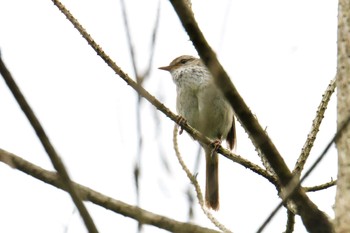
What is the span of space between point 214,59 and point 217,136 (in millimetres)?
5543

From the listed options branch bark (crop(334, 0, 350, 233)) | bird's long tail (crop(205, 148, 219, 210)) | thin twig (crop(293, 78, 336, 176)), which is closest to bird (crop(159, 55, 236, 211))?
bird's long tail (crop(205, 148, 219, 210))

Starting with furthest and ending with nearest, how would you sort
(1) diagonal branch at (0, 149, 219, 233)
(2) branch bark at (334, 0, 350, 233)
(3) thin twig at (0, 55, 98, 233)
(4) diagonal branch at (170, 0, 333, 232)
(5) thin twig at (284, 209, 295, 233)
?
A: (5) thin twig at (284, 209, 295, 233) → (1) diagonal branch at (0, 149, 219, 233) → (4) diagonal branch at (170, 0, 333, 232) → (2) branch bark at (334, 0, 350, 233) → (3) thin twig at (0, 55, 98, 233)

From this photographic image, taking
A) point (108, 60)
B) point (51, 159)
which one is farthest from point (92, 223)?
point (108, 60)

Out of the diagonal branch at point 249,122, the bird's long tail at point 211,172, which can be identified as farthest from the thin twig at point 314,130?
the bird's long tail at point 211,172

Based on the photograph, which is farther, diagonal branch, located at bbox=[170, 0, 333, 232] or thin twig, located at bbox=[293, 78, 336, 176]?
thin twig, located at bbox=[293, 78, 336, 176]

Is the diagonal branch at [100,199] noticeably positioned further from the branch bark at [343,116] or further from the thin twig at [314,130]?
the thin twig at [314,130]

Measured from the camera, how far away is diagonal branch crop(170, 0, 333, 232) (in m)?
2.22

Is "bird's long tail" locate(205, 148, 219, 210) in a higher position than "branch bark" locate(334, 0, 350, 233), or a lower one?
higher

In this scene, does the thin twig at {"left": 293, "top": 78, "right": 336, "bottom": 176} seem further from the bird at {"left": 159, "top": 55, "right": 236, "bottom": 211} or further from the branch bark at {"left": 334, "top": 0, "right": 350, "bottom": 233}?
the bird at {"left": 159, "top": 55, "right": 236, "bottom": 211}

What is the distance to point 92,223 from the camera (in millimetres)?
1712

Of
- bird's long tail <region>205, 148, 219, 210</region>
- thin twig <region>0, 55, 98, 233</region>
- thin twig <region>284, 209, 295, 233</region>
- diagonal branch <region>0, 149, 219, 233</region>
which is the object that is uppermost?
bird's long tail <region>205, 148, 219, 210</region>

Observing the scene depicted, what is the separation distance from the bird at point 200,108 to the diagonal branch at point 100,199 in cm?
448

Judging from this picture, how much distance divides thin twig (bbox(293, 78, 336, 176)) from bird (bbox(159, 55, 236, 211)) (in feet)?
8.25

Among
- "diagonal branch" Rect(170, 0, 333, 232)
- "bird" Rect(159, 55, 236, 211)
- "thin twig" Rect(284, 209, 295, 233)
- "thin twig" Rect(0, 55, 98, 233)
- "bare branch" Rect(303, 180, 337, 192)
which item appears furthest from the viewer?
"bird" Rect(159, 55, 236, 211)
